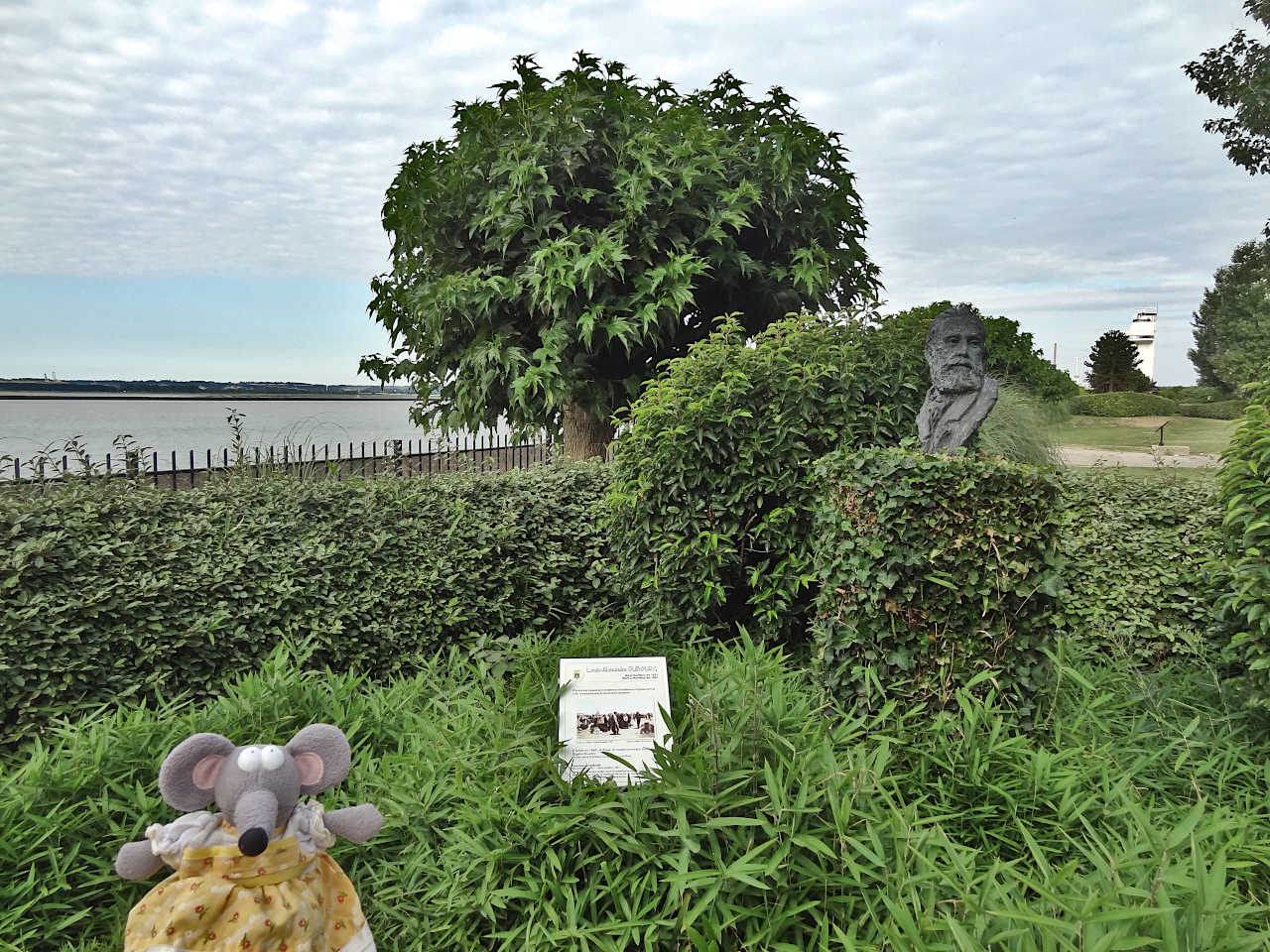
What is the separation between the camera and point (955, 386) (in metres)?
3.81

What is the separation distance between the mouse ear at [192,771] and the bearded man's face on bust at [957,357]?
344cm

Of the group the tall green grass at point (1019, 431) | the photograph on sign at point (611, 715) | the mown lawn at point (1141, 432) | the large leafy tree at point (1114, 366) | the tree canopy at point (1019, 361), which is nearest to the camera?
the photograph on sign at point (611, 715)

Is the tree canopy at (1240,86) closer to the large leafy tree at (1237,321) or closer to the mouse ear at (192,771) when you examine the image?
the large leafy tree at (1237,321)

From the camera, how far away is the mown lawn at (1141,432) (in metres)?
16.1

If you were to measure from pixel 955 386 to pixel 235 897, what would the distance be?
11.7 ft

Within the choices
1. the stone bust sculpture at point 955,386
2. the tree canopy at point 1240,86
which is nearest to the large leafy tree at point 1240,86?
the tree canopy at point 1240,86

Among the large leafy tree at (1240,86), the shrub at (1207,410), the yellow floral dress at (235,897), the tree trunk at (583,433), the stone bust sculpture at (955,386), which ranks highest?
the large leafy tree at (1240,86)

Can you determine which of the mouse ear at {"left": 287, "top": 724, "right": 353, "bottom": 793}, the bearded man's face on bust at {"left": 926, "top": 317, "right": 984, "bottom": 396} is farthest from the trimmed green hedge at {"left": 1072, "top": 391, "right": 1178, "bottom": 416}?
the mouse ear at {"left": 287, "top": 724, "right": 353, "bottom": 793}

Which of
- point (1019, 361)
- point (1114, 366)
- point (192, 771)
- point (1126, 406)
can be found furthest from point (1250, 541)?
point (1114, 366)

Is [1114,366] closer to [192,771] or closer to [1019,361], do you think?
[1019,361]

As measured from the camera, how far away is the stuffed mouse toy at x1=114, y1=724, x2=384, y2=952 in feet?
6.63

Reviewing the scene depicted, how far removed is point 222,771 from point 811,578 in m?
2.73

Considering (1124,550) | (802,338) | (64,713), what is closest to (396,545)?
(64,713)

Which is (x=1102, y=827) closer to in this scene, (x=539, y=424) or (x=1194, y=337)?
(x=539, y=424)
